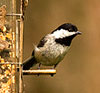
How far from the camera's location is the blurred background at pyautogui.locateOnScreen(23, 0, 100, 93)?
24.2ft

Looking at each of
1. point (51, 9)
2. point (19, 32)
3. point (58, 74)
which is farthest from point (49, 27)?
point (19, 32)

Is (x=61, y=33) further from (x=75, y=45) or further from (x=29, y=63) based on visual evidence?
(x=75, y=45)

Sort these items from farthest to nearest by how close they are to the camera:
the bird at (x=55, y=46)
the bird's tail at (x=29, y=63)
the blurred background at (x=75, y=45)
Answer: the blurred background at (x=75, y=45) < the bird's tail at (x=29, y=63) < the bird at (x=55, y=46)

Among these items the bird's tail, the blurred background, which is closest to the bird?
the bird's tail

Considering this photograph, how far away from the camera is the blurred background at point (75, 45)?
290 inches

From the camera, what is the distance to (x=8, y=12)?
394 cm

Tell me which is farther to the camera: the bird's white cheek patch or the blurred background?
the blurred background

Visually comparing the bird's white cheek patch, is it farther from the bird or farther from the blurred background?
the blurred background

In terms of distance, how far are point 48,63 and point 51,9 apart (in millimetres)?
2307

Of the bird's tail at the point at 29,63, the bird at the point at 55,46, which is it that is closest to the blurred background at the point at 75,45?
the bird's tail at the point at 29,63

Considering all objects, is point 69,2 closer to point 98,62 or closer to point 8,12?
point 98,62

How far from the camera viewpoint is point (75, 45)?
761cm

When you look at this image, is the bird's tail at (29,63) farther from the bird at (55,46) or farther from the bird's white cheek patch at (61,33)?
the bird's white cheek patch at (61,33)

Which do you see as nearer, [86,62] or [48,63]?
[48,63]
